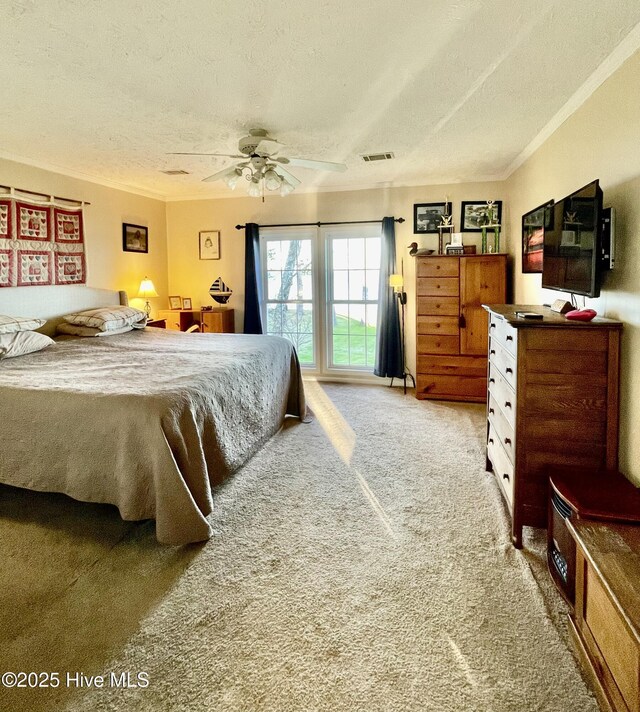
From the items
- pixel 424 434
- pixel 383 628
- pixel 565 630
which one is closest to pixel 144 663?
pixel 383 628

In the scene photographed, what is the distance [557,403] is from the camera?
6.99 ft

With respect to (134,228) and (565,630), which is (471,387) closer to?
(565,630)

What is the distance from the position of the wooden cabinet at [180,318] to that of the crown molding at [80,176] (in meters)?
1.49

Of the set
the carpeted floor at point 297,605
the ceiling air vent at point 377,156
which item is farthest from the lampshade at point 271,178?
the carpeted floor at point 297,605

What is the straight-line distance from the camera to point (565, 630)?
1.71m

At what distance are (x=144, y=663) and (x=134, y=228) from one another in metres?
4.95

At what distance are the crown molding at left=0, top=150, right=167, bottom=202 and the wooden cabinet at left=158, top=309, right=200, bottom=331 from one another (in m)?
1.49

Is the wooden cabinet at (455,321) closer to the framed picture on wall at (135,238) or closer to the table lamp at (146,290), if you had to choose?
the table lamp at (146,290)

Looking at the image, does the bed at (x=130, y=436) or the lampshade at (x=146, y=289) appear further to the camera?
the lampshade at (x=146, y=289)

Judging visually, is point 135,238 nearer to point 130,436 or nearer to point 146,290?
point 146,290

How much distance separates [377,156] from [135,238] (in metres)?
3.13

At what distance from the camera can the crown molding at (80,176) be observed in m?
3.93

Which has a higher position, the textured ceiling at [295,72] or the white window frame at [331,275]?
the textured ceiling at [295,72]

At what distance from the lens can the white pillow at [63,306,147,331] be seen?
4.30 metres
